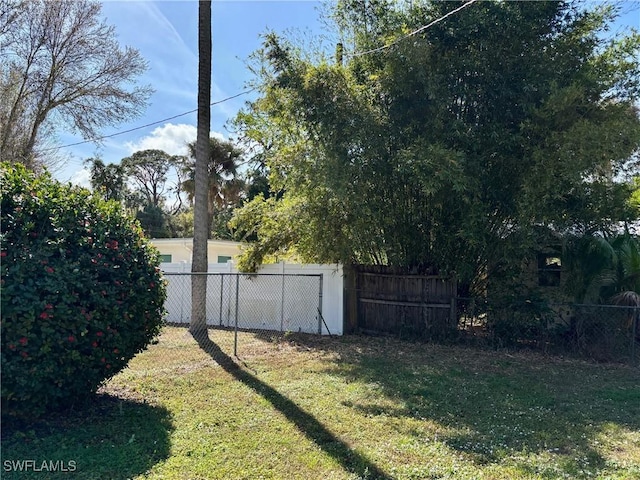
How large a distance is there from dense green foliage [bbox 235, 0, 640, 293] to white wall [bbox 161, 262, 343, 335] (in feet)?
5.22

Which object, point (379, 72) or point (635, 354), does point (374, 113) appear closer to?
point (379, 72)

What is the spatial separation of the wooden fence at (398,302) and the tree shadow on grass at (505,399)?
31.4 inches

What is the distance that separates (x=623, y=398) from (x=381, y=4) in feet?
25.8

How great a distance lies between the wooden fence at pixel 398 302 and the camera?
9266mm

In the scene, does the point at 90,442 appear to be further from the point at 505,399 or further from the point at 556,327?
the point at 556,327

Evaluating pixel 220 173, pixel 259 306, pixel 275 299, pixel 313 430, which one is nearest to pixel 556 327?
pixel 275 299

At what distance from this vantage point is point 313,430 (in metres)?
→ 4.36

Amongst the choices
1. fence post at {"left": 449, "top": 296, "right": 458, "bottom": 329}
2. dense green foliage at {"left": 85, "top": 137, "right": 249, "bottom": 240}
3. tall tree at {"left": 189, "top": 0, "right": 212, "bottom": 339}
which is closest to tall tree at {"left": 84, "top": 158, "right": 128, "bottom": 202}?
dense green foliage at {"left": 85, "top": 137, "right": 249, "bottom": 240}

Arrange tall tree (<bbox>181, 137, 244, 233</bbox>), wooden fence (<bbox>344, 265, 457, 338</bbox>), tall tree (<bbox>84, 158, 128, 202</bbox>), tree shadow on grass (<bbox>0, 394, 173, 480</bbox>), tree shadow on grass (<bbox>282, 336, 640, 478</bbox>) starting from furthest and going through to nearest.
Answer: tall tree (<bbox>84, 158, 128, 202</bbox>)
tall tree (<bbox>181, 137, 244, 233</bbox>)
wooden fence (<bbox>344, 265, 457, 338</bbox>)
tree shadow on grass (<bbox>282, 336, 640, 478</bbox>)
tree shadow on grass (<bbox>0, 394, 173, 480</bbox>)

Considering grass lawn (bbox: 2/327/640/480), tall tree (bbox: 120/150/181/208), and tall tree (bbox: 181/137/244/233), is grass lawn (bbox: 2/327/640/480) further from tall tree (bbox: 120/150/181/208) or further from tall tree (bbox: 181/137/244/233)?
tall tree (bbox: 120/150/181/208)

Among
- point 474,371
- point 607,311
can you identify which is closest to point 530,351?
point 607,311

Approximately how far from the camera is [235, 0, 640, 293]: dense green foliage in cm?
741

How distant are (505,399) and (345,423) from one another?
2.19 meters

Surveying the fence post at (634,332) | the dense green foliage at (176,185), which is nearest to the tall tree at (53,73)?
the dense green foliage at (176,185)
